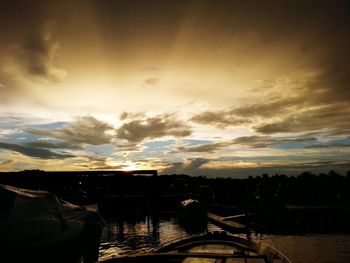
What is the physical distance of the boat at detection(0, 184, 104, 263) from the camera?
383 inches

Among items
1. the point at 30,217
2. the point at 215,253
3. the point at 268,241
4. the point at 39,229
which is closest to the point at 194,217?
the point at 268,241

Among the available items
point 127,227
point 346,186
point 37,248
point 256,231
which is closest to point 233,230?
point 256,231

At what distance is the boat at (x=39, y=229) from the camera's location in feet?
31.9

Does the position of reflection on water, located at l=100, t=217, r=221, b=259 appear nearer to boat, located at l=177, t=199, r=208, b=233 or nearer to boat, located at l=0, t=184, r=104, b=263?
boat, located at l=177, t=199, r=208, b=233

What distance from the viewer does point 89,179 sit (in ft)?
200

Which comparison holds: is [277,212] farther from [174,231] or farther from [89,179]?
[89,179]

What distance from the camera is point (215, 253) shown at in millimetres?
15102

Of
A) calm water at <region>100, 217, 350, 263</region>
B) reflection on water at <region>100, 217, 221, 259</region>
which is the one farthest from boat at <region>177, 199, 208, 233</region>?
calm water at <region>100, 217, 350, 263</region>

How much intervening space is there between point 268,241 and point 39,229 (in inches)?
888

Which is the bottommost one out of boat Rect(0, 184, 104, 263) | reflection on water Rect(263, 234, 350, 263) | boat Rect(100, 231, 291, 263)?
reflection on water Rect(263, 234, 350, 263)

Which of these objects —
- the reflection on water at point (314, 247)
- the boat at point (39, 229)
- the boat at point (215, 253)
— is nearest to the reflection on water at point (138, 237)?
the boat at point (215, 253)

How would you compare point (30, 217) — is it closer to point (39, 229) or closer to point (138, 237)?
point (39, 229)

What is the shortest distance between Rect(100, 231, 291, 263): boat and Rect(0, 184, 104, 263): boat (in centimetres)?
212

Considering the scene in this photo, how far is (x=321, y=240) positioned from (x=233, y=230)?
26.2 ft
